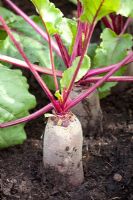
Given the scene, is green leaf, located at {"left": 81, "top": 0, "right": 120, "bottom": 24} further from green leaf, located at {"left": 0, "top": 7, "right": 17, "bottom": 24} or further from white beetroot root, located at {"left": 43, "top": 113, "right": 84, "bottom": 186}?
green leaf, located at {"left": 0, "top": 7, "right": 17, "bottom": 24}

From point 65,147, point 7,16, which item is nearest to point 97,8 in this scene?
point 65,147

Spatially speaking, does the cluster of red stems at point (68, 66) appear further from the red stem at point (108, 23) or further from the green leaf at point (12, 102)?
the red stem at point (108, 23)

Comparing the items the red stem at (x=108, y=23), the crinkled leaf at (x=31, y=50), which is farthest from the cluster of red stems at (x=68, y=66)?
the red stem at (x=108, y=23)

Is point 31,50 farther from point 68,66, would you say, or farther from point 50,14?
point 50,14

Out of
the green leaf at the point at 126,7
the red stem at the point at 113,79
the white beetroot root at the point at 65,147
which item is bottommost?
the white beetroot root at the point at 65,147

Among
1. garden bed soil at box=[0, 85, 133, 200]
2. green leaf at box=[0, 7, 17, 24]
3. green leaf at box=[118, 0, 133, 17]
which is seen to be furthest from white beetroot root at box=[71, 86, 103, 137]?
green leaf at box=[0, 7, 17, 24]

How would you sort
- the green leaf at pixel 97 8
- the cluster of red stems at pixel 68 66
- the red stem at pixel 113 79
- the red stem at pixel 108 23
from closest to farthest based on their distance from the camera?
the green leaf at pixel 97 8 < the cluster of red stems at pixel 68 66 < the red stem at pixel 113 79 < the red stem at pixel 108 23
